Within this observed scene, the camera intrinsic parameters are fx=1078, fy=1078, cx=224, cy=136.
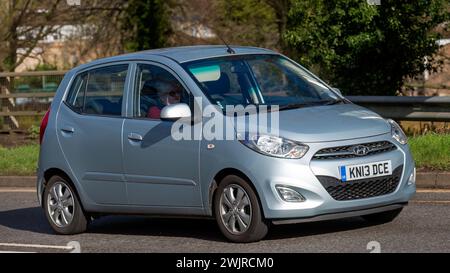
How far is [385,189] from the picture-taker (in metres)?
8.85

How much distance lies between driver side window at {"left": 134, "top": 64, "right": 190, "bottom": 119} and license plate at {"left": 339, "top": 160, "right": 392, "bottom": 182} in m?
1.63

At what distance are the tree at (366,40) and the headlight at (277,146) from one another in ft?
36.9

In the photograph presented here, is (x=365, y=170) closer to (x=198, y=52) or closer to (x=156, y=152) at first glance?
(x=156, y=152)

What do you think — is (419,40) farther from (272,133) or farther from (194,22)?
(194,22)

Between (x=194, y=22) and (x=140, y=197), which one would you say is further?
(x=194, y=22)

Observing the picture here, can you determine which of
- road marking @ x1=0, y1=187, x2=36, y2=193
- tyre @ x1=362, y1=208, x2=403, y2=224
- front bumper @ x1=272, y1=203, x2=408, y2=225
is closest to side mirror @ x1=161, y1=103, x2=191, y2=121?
front bumper @ x1=272, y1=203, x2=408, y2=225

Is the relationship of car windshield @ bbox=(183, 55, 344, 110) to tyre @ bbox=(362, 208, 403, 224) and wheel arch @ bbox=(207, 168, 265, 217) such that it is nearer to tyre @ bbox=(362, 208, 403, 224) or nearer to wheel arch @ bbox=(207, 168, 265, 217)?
wheel arch @ bbox=(207, 168, 265, 217)

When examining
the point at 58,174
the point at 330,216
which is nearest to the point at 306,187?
the point at 330,216

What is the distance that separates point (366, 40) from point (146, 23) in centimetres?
1794

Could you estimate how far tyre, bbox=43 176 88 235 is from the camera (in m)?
10.4

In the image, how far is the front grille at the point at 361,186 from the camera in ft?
28.0

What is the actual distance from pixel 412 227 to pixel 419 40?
1099 cm

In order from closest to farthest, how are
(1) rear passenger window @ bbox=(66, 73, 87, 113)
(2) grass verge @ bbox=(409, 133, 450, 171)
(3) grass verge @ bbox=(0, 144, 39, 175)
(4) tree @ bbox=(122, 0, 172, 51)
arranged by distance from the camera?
(1) rear passenger window @ bbox=(66, 73, 87, 113), (2) grass verge @ bbox=(409, 133, 450, 171), (3) grass verge @ bbox=(0, 144, 39, 175), (4) tree @ bbox=(122, 0, 172, 51)
